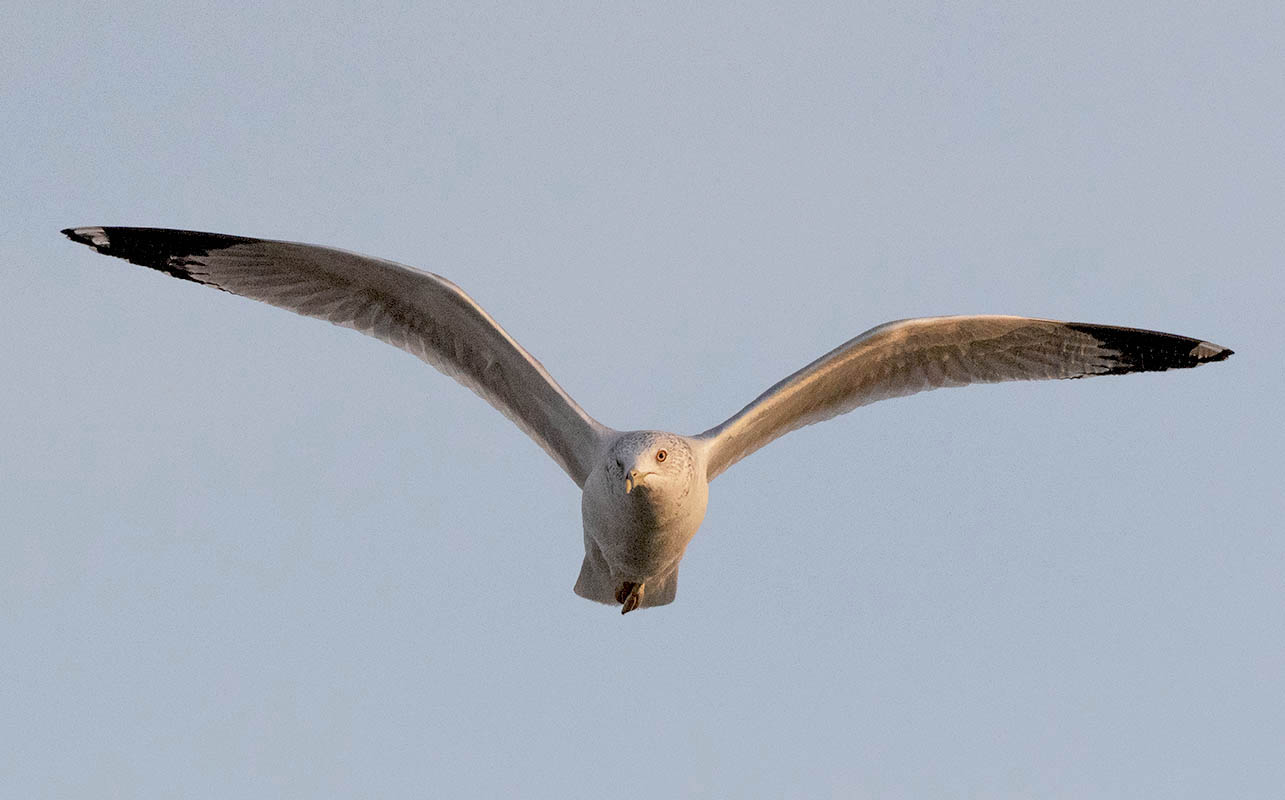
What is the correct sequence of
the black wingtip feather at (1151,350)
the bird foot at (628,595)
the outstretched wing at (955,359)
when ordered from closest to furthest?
the outstretched wing at (955,359) < the bird foot at (628,595) < the black wingtip feather at (1151,350)

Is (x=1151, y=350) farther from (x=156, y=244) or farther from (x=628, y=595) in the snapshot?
(x=156, y=244)

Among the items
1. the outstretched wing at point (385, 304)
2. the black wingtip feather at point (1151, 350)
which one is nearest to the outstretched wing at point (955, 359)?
the black wingtip feather at point (1151, 350)

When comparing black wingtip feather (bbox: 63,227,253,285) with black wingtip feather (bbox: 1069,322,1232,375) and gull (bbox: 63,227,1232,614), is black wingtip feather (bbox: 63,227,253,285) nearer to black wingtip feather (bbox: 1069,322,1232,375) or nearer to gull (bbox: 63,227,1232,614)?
gull (bbox: 63,227,1232,614)

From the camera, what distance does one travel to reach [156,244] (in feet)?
32.9

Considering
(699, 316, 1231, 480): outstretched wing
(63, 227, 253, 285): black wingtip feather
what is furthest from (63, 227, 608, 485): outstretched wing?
(699, 316, 1231, 480): outstretched wing

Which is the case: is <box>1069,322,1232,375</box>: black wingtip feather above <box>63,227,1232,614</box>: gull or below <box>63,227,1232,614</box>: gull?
above

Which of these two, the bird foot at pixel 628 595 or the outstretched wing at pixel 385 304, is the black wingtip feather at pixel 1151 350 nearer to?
the bird foot at pixel 628 595

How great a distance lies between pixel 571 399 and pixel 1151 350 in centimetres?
408

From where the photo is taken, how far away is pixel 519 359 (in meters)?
9.67

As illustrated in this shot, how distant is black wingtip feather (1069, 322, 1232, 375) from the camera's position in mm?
10484

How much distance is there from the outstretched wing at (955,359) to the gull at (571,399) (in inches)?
0.4

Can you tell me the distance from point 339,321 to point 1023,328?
449 cm

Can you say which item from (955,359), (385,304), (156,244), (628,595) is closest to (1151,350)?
(955,359)

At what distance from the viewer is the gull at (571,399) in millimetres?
9289
